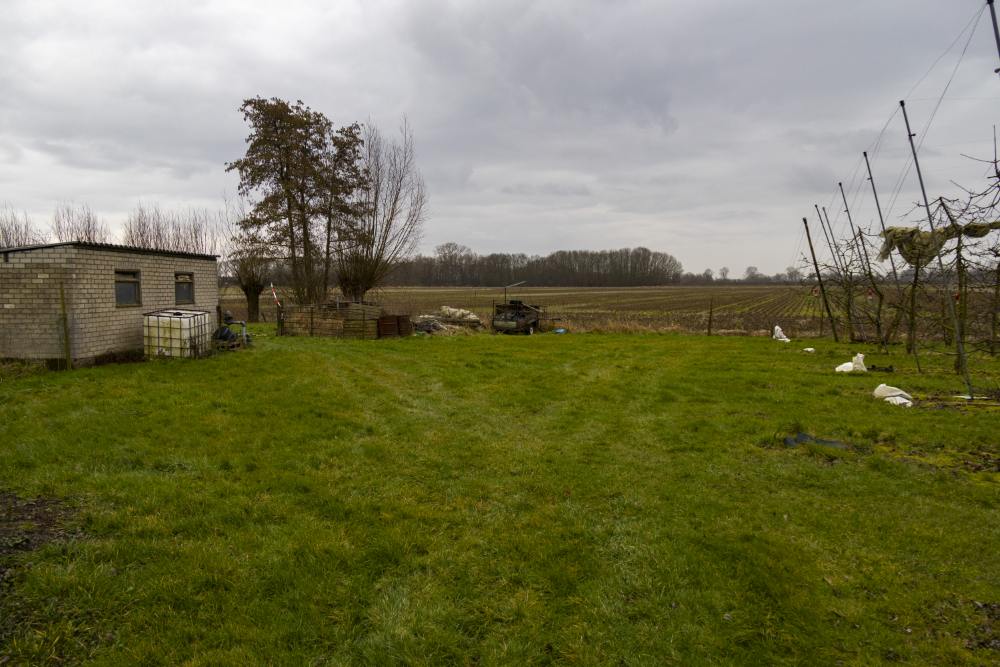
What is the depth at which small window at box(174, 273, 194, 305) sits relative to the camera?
12.3m

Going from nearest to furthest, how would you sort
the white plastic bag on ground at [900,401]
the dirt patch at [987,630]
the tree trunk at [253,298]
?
the dirt patch at [987,630] < the white plastic bag on ground at [900,401] < the tree trunk at [253,298]

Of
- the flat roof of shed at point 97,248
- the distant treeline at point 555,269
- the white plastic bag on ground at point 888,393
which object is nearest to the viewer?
the white plastic bag on ground at point 888,393

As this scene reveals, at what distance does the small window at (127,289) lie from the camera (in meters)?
10.5

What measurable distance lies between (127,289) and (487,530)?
36.3 ft

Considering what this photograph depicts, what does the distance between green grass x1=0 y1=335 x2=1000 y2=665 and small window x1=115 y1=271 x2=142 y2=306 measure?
2764mm

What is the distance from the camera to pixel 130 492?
4.49 meters

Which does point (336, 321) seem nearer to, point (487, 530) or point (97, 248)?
point (97, 248)

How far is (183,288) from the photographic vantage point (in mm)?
12562

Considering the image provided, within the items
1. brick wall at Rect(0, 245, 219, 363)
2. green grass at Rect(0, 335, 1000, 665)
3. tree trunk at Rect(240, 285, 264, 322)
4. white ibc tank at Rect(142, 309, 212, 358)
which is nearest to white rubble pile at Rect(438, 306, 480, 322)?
tree trunk at Rect(240, 285, 264, 322)

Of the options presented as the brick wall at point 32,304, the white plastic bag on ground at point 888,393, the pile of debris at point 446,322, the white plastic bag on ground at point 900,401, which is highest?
the brick wall at point 32,304

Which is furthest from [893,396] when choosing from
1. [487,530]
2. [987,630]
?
[487,530]

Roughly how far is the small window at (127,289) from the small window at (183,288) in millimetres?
1195

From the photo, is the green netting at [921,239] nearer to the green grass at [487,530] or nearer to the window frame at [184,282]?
the green grass at [487,530]

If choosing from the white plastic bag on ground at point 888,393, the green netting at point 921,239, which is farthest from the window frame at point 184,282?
the white plastic bag on ground at point 888,393
